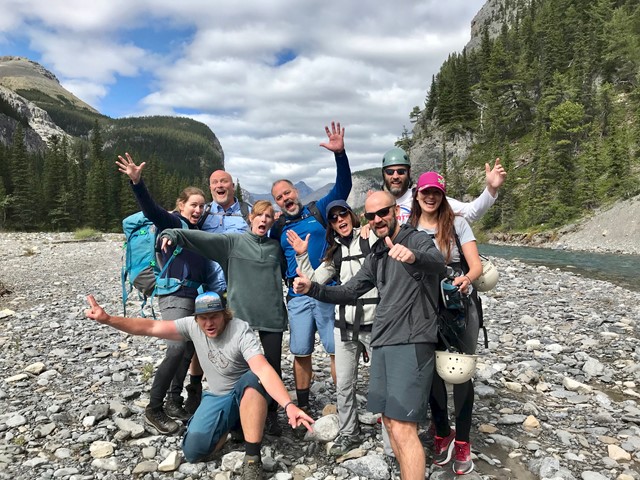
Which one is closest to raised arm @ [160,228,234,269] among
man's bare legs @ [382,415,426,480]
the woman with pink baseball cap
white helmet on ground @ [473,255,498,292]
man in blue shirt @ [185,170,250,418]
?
man in blue shirt @ [185,170,250,418]

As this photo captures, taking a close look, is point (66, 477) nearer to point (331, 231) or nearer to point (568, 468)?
point (331, 231)

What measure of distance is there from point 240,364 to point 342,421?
4.68ft

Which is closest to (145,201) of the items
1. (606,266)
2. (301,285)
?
(301,285)

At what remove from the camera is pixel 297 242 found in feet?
16.0

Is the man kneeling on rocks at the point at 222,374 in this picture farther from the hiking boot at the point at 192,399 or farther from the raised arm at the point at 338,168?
the raised arm at the point at 338,168

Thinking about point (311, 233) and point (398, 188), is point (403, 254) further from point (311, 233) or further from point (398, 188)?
point (311, 233)

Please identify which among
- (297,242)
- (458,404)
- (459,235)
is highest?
(459,235)

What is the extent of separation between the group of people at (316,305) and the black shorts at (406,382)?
0.04 feet

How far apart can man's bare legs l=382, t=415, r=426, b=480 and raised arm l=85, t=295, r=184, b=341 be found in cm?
260

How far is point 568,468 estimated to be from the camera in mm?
4633

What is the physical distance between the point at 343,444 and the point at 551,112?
290 ft

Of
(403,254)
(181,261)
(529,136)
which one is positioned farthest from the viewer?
(529,136)

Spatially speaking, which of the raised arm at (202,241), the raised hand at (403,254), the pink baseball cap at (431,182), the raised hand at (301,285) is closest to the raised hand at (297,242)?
the raised hand at (301,285)

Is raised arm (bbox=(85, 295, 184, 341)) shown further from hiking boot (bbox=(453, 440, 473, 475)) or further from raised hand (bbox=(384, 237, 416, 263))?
hiking boot (bbox=(453, 440, 473, 475))
